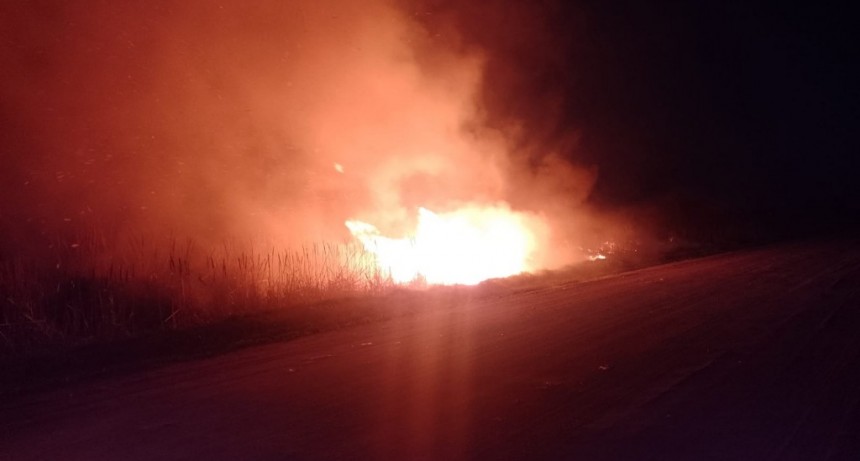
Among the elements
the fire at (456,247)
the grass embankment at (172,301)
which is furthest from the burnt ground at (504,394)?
the fire at (456,247)

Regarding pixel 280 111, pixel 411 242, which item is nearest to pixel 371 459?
pixel 411 242

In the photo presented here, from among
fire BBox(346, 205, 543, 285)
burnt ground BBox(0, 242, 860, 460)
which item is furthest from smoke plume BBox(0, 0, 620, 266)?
burnt ground BBox(0, 242, 860, 460)

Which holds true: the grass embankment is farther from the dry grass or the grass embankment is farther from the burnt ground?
the burnt ground

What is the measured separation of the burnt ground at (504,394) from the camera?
616 centimetres

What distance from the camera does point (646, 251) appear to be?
2495 centimetres

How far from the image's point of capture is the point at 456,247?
19.5 meters

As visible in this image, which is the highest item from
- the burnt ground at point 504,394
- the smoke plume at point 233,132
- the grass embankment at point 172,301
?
the smoke plume at point 233,132

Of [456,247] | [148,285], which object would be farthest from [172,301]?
[456,247]

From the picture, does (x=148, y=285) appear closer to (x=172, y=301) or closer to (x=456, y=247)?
(x=172, y=301)

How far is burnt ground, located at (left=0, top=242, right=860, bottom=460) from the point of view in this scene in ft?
20.2

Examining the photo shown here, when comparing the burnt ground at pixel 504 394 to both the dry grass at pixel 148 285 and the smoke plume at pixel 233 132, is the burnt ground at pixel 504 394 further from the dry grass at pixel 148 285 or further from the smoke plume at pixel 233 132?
the smoke plume at pixel 233 132

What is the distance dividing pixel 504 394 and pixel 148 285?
9478 mm

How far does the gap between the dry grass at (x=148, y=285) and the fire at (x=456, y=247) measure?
2.87ft

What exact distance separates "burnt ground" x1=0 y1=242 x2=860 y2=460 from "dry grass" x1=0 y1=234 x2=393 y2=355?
3.23 m
